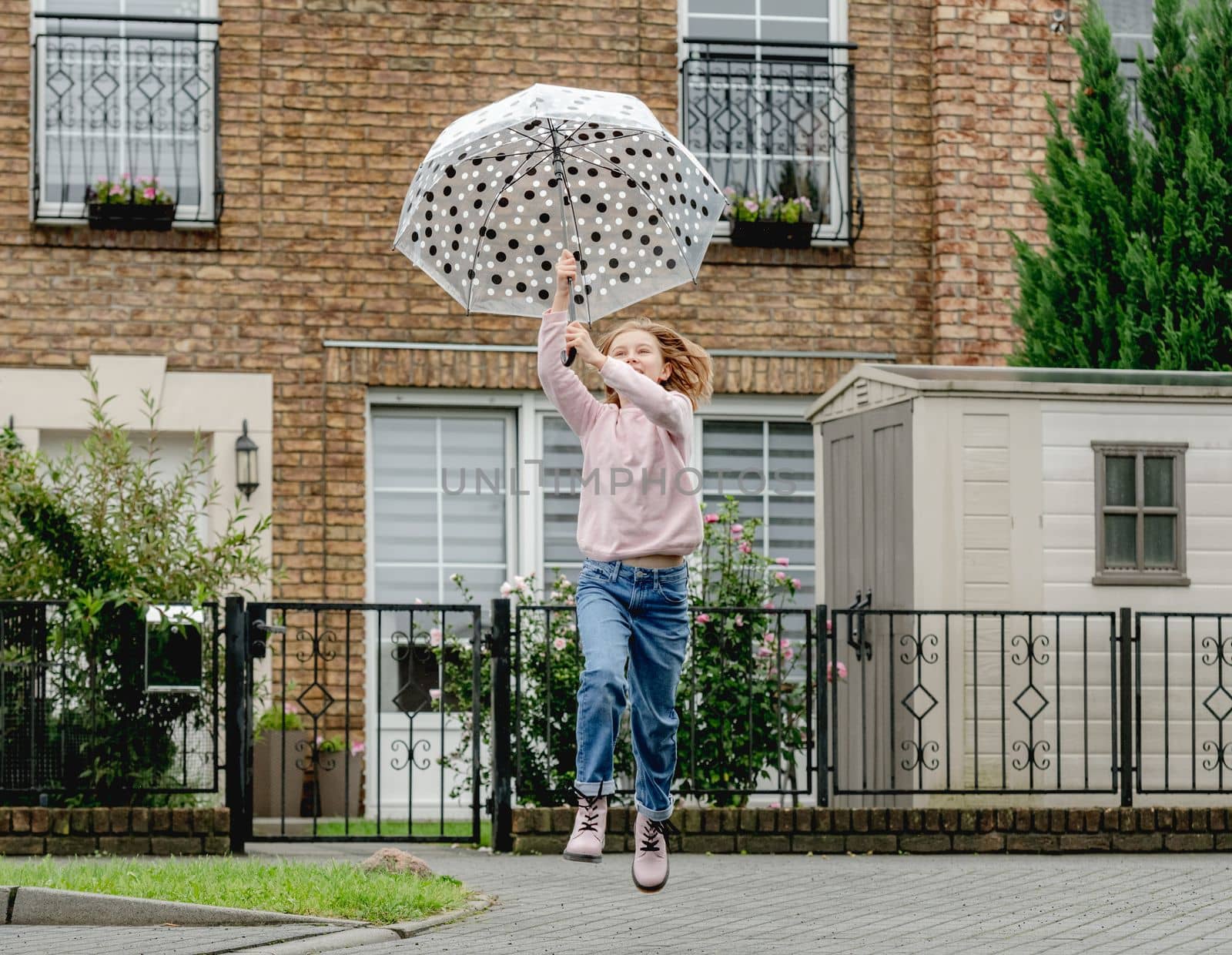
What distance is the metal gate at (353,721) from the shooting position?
32.2 ft

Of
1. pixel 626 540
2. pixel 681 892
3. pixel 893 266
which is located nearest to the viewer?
pixel 626 540

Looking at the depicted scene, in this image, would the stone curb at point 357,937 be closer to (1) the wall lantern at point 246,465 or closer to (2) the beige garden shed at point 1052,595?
(2) the beige garden shed at point 1052,595

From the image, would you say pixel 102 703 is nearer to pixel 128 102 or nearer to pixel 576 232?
pixel 576 232

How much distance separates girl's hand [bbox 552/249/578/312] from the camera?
6.05 metres

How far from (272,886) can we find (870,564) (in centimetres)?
453

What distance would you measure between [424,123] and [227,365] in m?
2.16

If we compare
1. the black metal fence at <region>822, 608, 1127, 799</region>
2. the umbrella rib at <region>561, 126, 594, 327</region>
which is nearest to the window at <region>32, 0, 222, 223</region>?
the black metal fence at <region>822, 608, 1127, 799</region>

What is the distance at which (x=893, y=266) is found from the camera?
46.9 ft

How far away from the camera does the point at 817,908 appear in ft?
25.7

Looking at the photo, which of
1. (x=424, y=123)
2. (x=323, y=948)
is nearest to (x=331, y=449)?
(x=424, y=123)

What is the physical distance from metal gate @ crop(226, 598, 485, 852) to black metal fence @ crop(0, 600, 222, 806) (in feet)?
0.69

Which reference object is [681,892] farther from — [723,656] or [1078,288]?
[1078,288]

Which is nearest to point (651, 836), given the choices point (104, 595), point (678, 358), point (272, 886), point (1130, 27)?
point (678, 358)

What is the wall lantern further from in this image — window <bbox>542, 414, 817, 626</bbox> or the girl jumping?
the girl jumping
